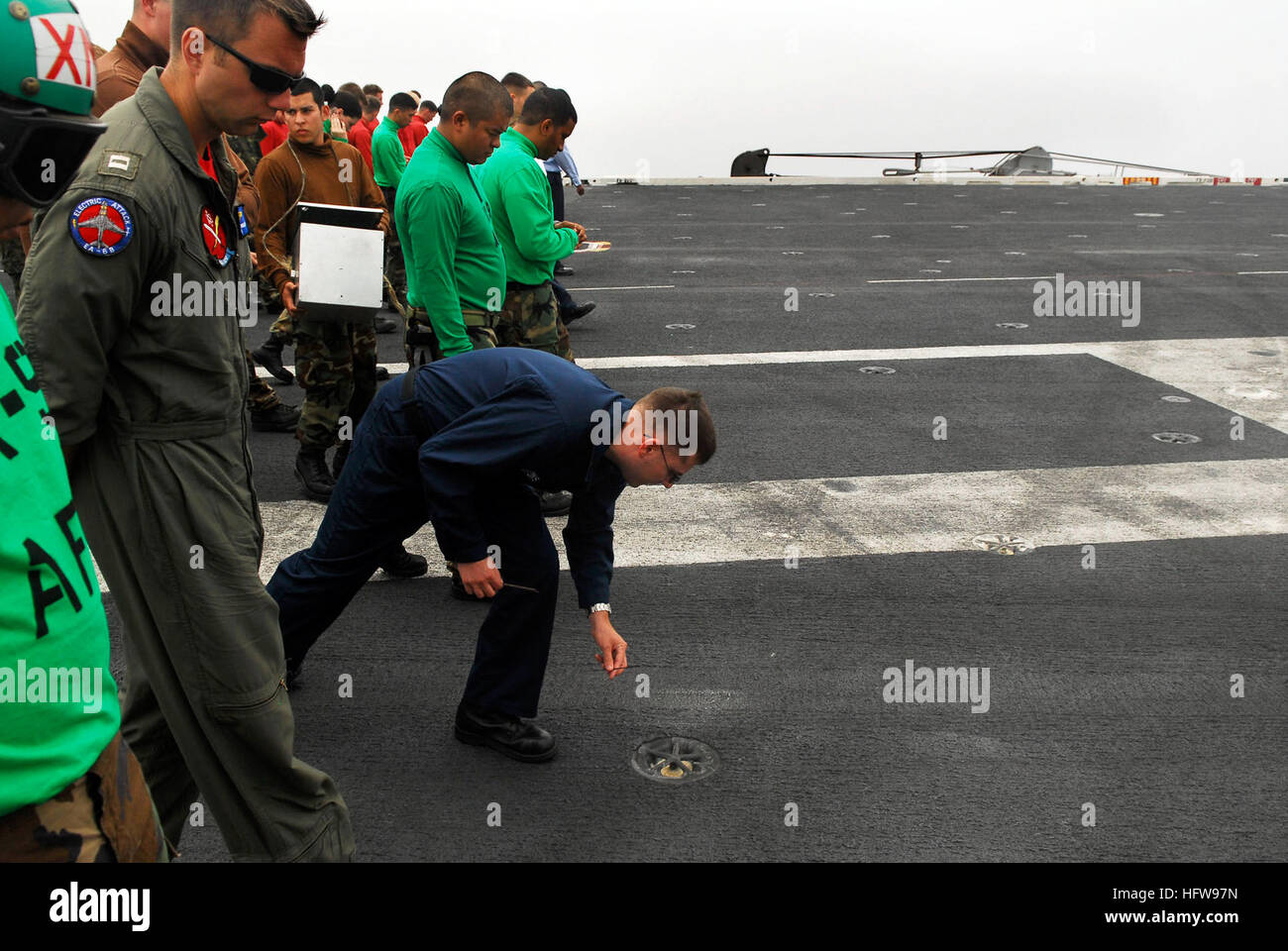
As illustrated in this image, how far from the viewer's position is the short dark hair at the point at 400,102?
12633 mm

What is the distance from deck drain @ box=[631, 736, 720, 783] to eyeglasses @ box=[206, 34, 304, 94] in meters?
2.37

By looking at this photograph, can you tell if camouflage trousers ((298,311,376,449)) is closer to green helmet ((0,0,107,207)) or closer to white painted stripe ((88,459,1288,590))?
white painted stripe ((88,459,1288,590))

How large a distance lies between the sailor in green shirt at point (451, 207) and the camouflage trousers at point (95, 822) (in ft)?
11.6

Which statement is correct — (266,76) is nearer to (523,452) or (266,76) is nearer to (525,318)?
(523,452)

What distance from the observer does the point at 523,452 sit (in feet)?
11.3

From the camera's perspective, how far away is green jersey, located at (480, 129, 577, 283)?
5.88 metres

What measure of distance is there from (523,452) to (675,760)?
48.0 inches

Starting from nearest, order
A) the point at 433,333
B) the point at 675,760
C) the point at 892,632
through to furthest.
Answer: the point at 675,760, the point at 892,632, the point at 433,333

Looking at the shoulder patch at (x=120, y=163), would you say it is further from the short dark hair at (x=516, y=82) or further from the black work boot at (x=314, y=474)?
the short dark hair at (x=516, y=82)

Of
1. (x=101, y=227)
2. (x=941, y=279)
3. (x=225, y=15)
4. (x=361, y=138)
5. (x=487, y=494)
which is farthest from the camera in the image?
(x=941, y=279)

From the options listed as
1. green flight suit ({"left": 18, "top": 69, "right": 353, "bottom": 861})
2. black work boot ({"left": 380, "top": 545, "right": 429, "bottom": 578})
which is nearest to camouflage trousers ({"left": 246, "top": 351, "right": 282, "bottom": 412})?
black work boot ({"left": 380, "top": 545, "right": 429, "bottom": 578})

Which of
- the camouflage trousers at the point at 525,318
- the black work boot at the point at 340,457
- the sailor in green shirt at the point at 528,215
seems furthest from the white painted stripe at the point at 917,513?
the sailor in green shirt at the point at 528,215

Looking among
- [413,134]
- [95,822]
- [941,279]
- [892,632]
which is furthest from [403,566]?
[413,134]

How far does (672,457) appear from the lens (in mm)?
3400
